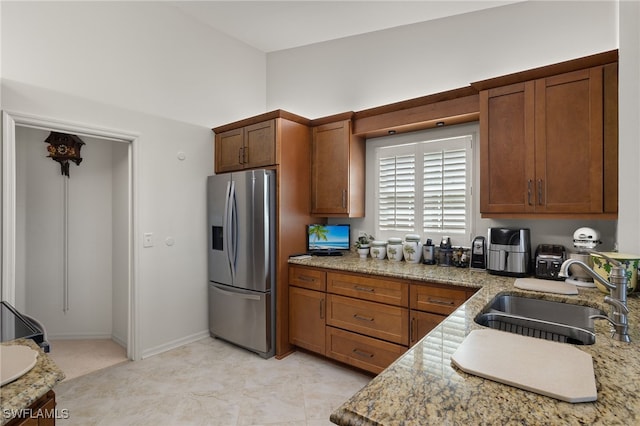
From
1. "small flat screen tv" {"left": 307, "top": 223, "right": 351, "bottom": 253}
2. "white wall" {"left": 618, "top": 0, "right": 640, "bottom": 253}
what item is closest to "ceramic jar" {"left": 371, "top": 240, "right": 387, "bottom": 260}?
"small flat screen tv" {"left": 307, "top": 223, "right": 351, "bottom": 253}

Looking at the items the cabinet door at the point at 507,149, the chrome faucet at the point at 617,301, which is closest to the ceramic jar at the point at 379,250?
the cabinet door at the point at 507,149

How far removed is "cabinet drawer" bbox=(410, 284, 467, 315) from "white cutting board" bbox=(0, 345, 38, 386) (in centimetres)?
205

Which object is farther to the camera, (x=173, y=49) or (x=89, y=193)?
(x=89, y=193)

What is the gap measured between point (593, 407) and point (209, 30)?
4113 millimetres

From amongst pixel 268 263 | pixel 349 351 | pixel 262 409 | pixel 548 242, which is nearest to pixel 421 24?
pixel 548 242

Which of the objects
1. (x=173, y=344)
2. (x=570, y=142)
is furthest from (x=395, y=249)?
(x=173, y=344)

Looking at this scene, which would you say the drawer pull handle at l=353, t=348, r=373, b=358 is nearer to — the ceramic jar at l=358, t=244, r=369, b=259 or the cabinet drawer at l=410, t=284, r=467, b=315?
the cabinet drawer at l=410, t=284, r=467, b=315

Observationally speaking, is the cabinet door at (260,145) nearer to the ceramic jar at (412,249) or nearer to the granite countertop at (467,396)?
the ceramic jar at (412,249)

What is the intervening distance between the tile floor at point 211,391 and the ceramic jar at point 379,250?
1024 mm

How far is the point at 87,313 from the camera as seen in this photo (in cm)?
350

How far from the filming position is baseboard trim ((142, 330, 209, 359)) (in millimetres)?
3020

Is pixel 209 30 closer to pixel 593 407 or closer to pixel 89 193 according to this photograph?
pixel 89 193

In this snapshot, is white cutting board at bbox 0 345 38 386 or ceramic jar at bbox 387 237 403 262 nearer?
white cutting board at bbox 0 345 38 386

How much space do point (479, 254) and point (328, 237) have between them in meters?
1.42
